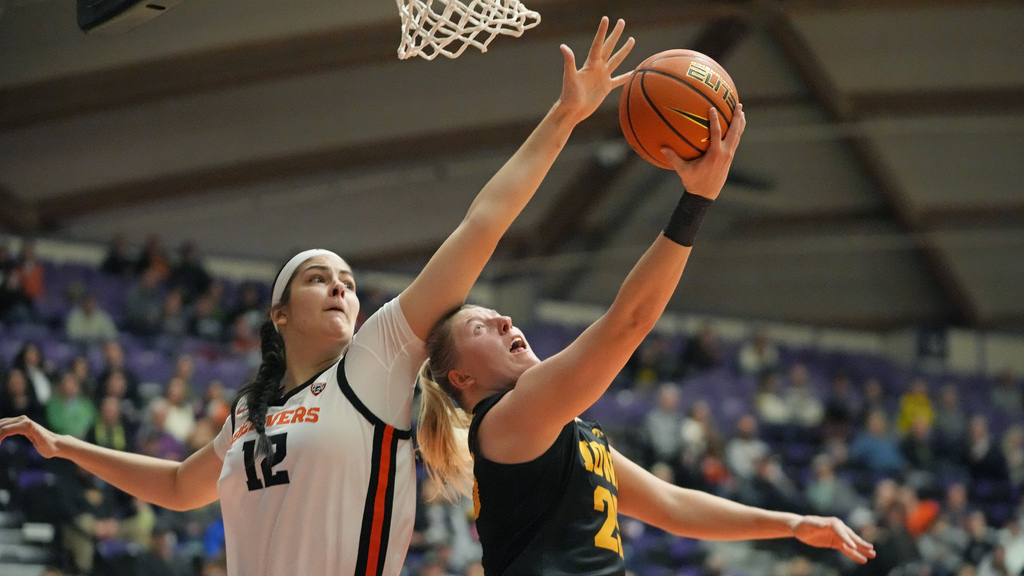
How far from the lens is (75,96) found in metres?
11.9

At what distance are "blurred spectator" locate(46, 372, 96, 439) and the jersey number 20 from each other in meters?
6.31

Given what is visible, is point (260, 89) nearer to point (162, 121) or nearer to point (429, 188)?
point (162, 121)

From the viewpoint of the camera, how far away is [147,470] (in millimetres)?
3609

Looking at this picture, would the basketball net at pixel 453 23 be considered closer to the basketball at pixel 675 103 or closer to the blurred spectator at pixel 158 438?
the basketball at pixel 675 103

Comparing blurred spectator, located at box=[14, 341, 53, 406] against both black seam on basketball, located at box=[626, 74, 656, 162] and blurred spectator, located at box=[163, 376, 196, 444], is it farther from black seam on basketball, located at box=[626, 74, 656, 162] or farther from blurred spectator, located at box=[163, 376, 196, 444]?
black seam on basketball, located at box=[626, 74, 656, 162]

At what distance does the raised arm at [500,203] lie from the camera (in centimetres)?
285

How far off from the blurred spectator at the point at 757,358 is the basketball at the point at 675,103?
13115 millimetres

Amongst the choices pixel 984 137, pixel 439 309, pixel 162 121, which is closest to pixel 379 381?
pixel 439 309

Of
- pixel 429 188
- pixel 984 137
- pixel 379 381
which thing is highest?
pixel 984 137

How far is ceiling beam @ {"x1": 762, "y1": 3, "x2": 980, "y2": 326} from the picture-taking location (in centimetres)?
1334

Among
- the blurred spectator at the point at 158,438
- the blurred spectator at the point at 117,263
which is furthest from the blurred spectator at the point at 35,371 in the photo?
the blurred spectator at the point at 117,263

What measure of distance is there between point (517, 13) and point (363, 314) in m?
9.52

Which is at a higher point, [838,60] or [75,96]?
[838,60]

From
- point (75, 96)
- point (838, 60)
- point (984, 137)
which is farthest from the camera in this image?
point (984, 137)
